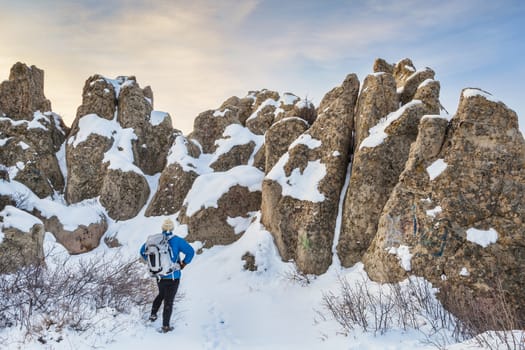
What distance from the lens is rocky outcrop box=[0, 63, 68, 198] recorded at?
86.7ft

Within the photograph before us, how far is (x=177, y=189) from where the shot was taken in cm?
2431

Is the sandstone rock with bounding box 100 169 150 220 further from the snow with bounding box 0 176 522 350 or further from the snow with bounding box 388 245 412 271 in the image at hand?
the snow with bounding box 388 245 412 271

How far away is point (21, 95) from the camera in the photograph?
32125 mm

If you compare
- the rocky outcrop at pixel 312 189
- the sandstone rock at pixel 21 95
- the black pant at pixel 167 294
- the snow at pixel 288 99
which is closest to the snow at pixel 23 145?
the sandstone rock at pixel 21 95

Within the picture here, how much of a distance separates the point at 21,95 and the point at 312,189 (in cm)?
2959

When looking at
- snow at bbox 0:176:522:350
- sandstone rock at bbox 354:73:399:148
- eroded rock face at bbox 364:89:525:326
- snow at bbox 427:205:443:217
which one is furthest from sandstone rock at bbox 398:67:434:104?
snow at bbox 427:205:443:217

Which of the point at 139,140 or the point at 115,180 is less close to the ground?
the point at 139,140

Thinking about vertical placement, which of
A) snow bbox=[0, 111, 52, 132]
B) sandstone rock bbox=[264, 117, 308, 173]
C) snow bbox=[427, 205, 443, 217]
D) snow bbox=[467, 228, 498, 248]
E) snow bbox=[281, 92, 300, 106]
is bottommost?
snow bbox=[467, 228, 498, 248]

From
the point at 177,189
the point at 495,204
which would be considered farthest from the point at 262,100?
the point at 495,204

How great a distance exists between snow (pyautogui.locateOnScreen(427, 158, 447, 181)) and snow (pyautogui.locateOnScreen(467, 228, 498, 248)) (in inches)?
76.2

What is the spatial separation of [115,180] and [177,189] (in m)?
5.15

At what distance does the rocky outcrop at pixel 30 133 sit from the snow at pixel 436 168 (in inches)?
965

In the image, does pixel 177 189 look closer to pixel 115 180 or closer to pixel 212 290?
pixel 115 180

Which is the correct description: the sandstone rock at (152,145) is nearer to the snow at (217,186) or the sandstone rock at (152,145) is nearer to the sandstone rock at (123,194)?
the sandstone rock at (123,194)
